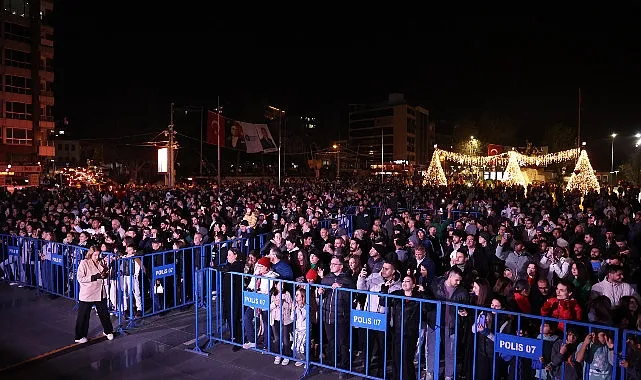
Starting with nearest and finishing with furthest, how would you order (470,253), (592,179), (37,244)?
(470,253), (37,244), (592,179)

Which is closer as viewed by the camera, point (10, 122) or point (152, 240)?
point (152, 240)

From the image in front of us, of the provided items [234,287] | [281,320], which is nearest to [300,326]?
[281,320]

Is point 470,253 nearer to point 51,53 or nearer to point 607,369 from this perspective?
point 607,369

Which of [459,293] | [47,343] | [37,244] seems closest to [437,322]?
[459,293]

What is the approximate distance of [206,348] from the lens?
7.54 metres

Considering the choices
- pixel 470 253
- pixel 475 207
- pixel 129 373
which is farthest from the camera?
pixel 475 207

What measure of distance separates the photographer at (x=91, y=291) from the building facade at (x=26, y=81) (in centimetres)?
4225

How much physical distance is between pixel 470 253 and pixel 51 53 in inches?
1973

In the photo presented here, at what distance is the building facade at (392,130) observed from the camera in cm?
10369

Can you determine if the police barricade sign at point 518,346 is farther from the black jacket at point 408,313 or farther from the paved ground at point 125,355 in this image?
the paved ground at point 125,355

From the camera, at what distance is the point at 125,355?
287 inches

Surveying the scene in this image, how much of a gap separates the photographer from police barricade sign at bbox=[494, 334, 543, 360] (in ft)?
20.0

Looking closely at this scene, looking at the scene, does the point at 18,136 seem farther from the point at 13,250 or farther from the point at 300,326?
the point at 300,326

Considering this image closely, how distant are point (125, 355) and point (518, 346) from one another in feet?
18.5
